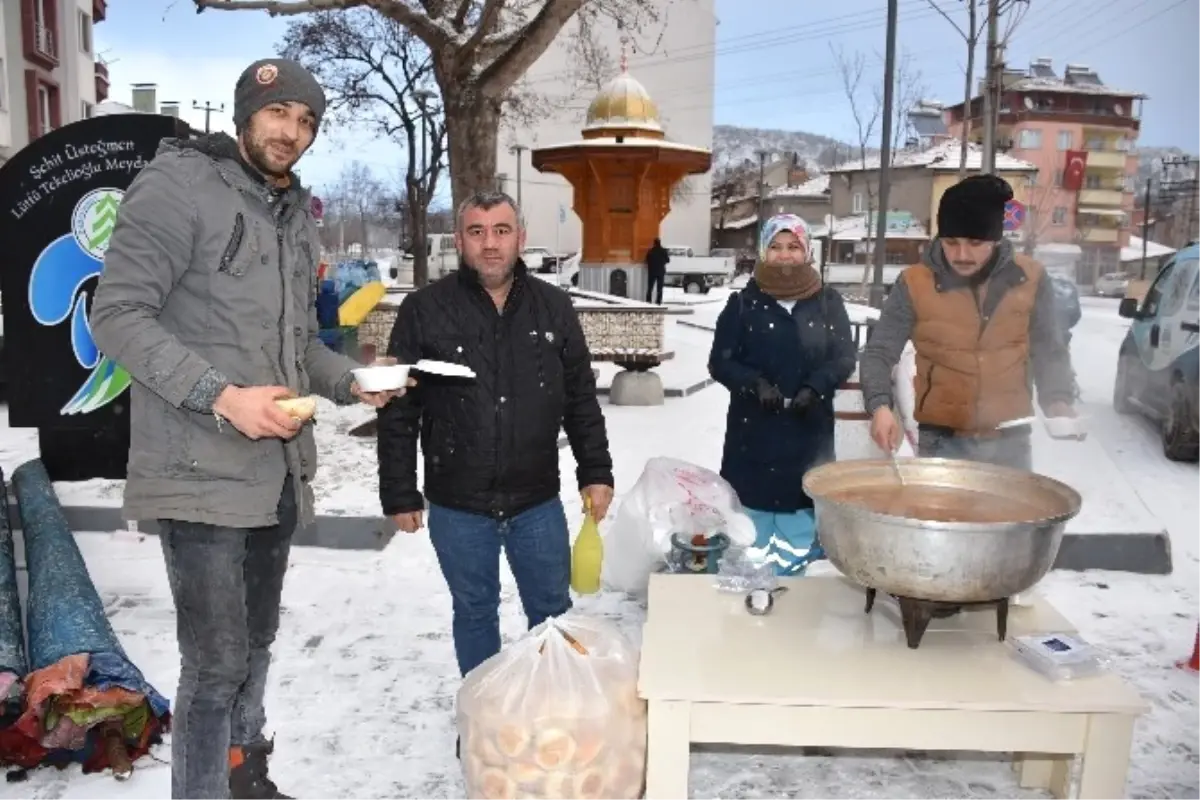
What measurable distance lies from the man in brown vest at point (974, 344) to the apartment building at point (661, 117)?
46513mm

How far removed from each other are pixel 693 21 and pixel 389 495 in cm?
5817

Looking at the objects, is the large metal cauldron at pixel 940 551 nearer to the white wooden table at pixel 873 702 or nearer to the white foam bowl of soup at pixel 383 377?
the white wooden table at pixel 873 702

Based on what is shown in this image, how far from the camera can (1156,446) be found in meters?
8.75

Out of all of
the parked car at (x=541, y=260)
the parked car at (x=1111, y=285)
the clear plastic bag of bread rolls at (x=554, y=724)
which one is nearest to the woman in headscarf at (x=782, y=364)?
the clear plastic bag of bread rolls at (x=554, y=724)

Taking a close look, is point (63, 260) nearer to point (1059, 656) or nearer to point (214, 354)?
point (214, 354)

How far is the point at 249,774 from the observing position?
2891 mm

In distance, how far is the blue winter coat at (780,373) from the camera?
12.9 feet

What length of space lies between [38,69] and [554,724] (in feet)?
98.3

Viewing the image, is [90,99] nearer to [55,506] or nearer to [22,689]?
[55,506]

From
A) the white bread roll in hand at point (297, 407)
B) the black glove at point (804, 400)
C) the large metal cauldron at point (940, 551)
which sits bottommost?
the large metal cauldron at point (940, 551)

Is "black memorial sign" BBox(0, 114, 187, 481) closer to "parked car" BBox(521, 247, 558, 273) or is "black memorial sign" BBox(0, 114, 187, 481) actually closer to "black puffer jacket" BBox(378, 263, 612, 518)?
"black puffer jacket" BBox(378, 263, 612, 518)

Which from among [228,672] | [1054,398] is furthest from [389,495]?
[1054,398]

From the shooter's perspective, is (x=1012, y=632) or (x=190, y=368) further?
(x=1012, y=632)

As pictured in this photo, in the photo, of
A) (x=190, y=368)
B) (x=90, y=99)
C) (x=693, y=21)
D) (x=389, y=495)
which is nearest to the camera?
(x=190, y=368)
